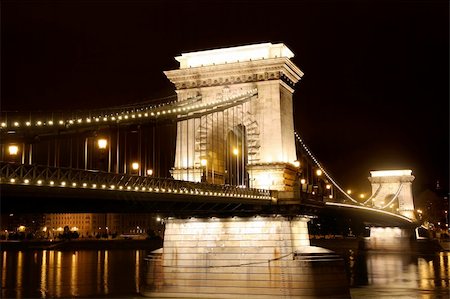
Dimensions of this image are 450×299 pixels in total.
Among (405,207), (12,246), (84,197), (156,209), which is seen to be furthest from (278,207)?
(12,246)

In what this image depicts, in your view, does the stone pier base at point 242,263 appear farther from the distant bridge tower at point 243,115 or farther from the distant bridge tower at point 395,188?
the distant bridge tower at point 395,188

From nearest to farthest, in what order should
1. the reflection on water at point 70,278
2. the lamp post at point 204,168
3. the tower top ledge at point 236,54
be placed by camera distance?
the lamp post at point 204,168, the tower top ledge at point 236,54, the reflection on water at point 70,278

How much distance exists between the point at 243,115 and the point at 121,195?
58.0 feet

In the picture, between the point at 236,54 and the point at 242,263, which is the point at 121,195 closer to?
the point at 242,263

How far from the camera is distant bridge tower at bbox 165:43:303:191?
121 ft

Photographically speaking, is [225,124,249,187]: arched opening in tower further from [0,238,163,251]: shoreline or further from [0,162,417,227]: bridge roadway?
[0,238,163,251]: shoreline

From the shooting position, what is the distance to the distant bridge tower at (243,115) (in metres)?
36.8

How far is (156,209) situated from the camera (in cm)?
2602

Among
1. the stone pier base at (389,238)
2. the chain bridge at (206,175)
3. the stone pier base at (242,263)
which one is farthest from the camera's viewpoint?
the stone pier base at (389,238)

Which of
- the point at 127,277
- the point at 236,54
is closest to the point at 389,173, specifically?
the point at 127,277

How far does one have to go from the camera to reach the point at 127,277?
49.9 meters

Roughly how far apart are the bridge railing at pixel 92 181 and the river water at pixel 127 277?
1085 cm

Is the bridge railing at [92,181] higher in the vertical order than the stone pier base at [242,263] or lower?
higher

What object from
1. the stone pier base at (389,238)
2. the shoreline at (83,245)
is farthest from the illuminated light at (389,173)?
the shoreline at (83,245)
